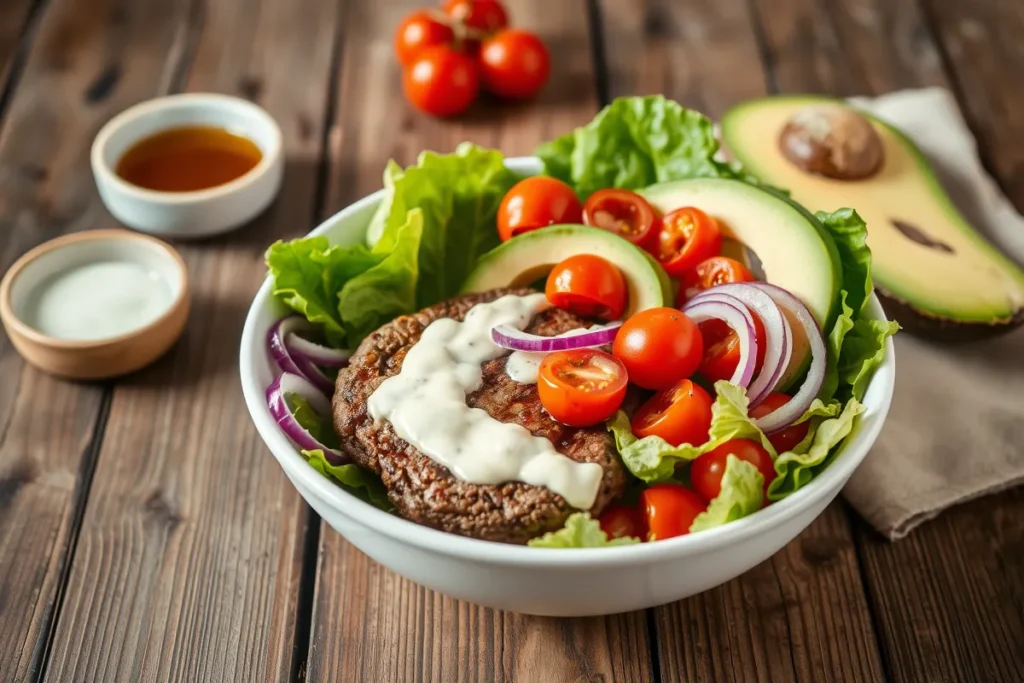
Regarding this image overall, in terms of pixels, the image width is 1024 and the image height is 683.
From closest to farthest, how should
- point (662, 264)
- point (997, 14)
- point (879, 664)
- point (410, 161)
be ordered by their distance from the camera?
1. point (879, 664)
2. point (662, 264)
3. point (410, 161)
4. point (997, 14)

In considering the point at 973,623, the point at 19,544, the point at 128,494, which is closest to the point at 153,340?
the point at 128,494

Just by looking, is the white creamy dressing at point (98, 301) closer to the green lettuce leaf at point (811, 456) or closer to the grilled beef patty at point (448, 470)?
the grilled beef patty at point (448, 470)

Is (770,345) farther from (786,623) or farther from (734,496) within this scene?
(786,623)

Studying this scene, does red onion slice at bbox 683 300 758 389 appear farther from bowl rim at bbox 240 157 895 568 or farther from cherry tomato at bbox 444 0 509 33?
cherry tomato at bbox 444 0 509 33

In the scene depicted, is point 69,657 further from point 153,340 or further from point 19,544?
point 153,340

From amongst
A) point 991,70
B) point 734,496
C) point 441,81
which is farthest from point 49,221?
point 991,70

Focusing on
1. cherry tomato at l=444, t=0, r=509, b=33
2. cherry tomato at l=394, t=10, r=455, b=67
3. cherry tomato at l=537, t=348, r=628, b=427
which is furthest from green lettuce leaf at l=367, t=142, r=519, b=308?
cherry tomato at l=444, t=0, r=509, b=33
